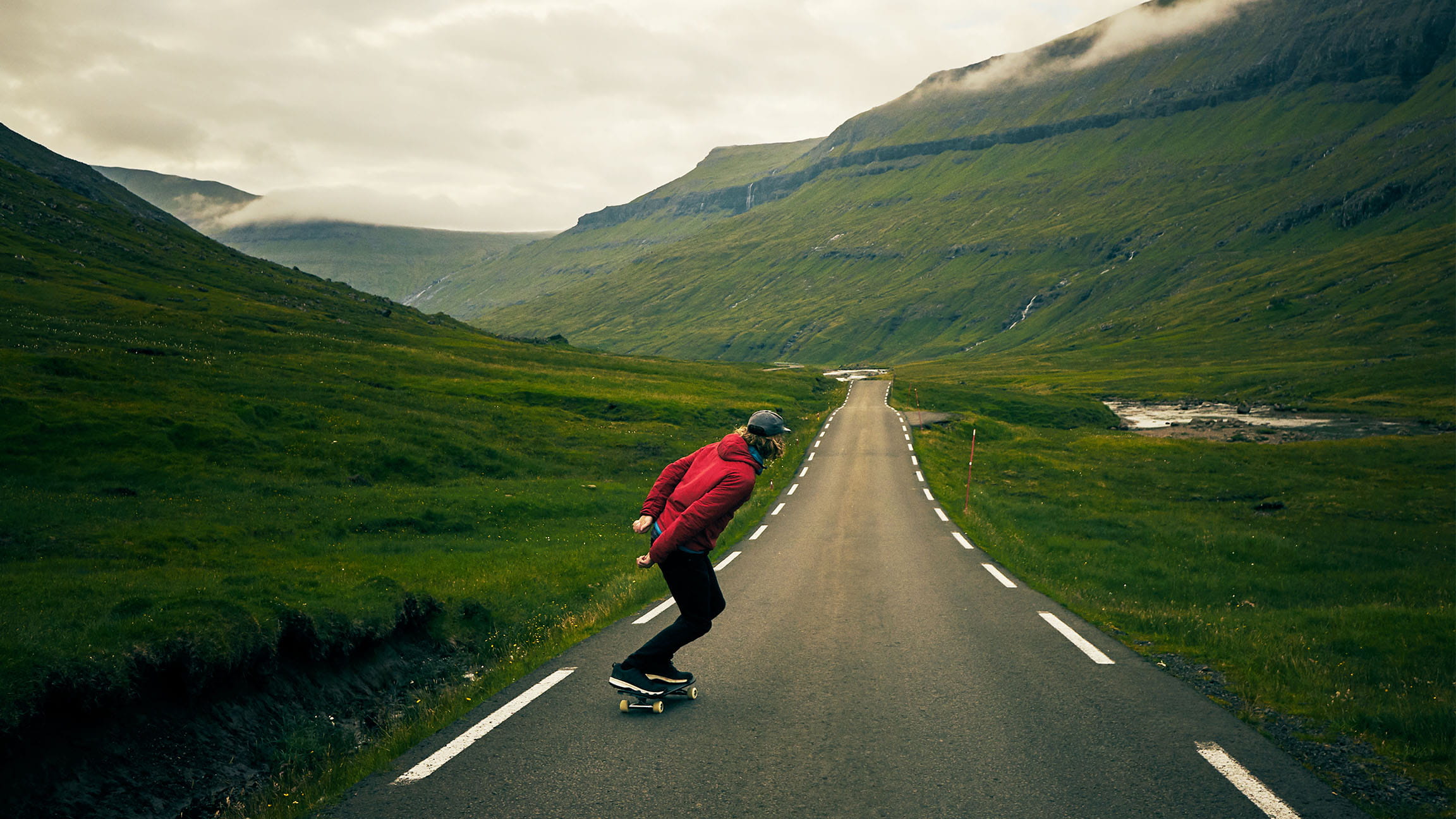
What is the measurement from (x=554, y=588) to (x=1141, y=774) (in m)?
10.4

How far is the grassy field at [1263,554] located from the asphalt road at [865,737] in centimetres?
98

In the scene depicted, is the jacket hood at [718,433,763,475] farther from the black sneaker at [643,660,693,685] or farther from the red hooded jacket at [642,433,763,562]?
the black sneaker at [643,660,693,685]

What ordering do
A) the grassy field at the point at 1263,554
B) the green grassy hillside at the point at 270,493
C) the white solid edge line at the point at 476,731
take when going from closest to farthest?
1. the white solid edge line at the point at 476,731
2. the grassy field at the point at 1263,554
3. the green grassy hillside at the point at 270,493

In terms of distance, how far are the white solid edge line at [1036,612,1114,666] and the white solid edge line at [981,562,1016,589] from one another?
7.52 ft

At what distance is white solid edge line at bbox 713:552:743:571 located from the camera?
15.5 metres

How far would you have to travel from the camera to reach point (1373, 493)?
34.9 meters

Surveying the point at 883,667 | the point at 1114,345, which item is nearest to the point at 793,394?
the point at 883,667

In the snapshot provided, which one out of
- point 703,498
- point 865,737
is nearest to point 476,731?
point 703,498

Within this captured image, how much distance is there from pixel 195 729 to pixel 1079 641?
9777 millimetres

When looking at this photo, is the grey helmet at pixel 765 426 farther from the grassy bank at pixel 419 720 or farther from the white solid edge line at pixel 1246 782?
the white solid edge line at pixel 1246 782

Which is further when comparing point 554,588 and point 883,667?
point 554,588

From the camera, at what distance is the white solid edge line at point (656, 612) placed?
10914mm

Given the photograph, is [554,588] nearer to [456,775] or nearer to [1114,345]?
[456,775]

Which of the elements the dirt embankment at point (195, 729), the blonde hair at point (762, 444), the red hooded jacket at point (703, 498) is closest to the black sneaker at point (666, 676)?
the red hooded jacket at point (703, 498)
